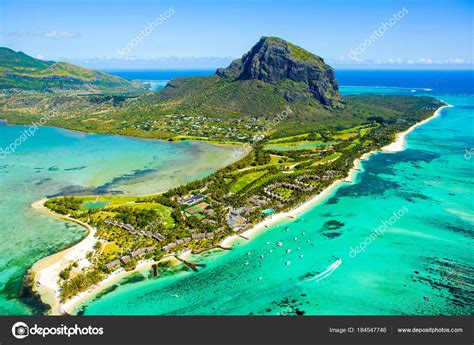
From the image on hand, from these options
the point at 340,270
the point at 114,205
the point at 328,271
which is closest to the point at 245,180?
the point at 114,205

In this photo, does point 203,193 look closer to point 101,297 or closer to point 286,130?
point 101,297

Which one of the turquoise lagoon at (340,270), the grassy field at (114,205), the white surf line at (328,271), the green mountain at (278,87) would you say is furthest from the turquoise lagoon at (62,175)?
the green mountain at (278,87)

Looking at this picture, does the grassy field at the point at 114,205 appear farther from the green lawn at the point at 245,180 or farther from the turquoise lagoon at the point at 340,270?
the green lawn at the point at 245,180

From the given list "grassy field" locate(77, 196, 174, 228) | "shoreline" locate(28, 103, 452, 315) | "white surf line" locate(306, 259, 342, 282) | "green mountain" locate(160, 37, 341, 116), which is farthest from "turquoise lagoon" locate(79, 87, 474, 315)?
"green mountain" locate(160, 37, 341, 116)

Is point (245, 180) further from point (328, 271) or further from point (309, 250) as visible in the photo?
point (328, 271)

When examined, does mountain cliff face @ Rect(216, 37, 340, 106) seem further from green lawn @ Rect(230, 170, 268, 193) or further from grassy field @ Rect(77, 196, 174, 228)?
grassy field @ Rect(77, 196, 174, 228)
